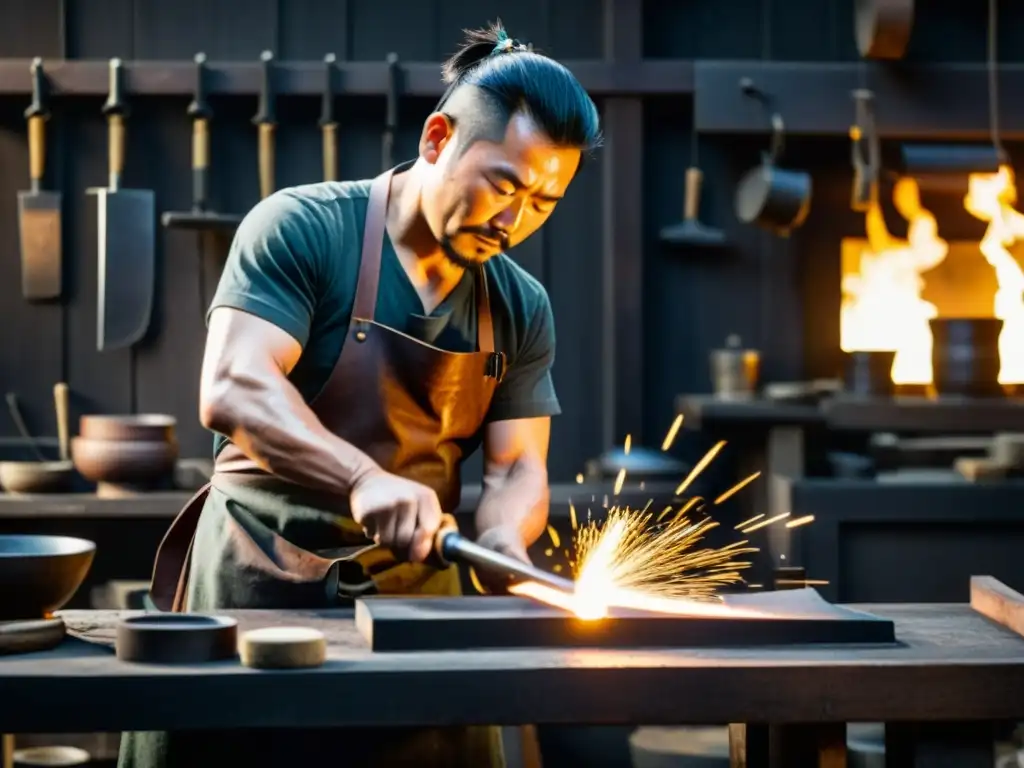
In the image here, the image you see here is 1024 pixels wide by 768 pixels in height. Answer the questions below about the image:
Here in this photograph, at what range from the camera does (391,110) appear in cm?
568

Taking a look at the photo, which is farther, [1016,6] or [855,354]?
[1016,6]

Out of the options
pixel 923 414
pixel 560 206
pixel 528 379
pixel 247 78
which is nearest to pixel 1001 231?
pixel 923 414

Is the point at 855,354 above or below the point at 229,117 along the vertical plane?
below

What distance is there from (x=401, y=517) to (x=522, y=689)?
49cm

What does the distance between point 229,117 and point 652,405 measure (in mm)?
1927

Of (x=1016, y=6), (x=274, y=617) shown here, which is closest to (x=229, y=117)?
(x=1016, y=6)

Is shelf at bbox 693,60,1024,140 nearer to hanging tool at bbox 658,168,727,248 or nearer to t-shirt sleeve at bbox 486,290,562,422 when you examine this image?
hanging tool at bbox 658,168,727,248

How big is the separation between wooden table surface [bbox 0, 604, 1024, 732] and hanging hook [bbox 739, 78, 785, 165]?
3.33m

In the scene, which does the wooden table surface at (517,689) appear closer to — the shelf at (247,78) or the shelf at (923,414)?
the shelf at (923,414)

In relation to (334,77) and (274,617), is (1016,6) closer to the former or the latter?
(334,77)

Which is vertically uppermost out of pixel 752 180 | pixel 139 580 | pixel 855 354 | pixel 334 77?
pixel 334 77

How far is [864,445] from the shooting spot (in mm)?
5781

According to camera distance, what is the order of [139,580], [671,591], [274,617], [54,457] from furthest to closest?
1. [54,457]
2. [139,580]
3. [671,591]
4. [274,617]

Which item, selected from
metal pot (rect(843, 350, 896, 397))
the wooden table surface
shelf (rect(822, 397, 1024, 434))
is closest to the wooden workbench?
the wooden table surface
